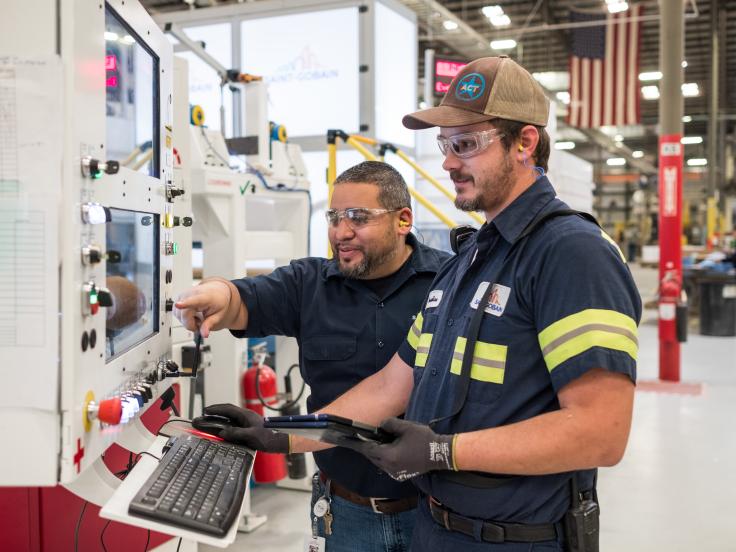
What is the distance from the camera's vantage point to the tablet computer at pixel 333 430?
5.13 ft

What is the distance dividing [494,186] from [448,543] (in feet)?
2.71

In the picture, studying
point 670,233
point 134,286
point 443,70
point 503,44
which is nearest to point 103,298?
point 134,286

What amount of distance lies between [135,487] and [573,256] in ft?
3.16

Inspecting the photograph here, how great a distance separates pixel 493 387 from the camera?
160cm

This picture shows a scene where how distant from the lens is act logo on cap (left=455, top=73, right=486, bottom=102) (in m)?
1.71

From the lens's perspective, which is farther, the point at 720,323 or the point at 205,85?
the point at 720,323

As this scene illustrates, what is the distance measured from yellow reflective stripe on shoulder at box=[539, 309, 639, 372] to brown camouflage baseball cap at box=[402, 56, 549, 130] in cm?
51

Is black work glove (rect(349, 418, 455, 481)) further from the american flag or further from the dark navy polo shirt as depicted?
the american flag

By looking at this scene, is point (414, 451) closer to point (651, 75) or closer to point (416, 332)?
point (416, 332)

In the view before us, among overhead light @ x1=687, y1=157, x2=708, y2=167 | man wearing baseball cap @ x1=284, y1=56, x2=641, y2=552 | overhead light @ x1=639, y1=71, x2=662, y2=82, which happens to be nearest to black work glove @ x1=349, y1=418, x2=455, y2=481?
man wearing baseball cap @ x1=284, y1=56, x2=641, y2=552

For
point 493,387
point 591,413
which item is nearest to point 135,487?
point 493,387

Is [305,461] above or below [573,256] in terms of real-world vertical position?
below

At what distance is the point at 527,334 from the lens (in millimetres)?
1573

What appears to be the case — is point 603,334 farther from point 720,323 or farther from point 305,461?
point 720,323
